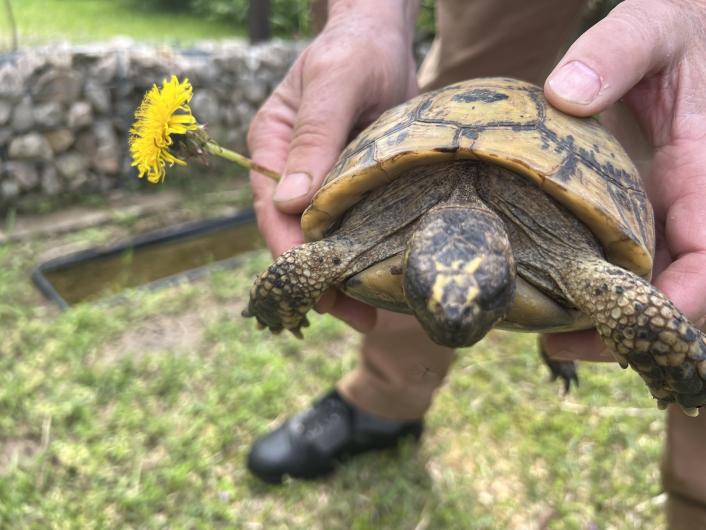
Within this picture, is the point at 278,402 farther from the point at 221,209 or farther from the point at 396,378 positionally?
the point at 221,209

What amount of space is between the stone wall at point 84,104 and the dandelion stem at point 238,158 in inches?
122

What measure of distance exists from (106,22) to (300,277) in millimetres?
8872

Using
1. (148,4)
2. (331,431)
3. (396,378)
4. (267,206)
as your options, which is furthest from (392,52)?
(148,4)

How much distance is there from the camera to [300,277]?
5.26 ft

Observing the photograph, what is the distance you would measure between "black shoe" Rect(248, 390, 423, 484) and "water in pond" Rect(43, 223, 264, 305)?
58.6 inches

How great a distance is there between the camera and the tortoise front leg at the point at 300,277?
1605 mm

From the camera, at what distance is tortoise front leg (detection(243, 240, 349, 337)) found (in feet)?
5.27

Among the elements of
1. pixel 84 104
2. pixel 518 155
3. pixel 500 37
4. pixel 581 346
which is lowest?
pixel 84 104

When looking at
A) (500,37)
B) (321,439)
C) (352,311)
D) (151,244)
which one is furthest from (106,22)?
(352,311)

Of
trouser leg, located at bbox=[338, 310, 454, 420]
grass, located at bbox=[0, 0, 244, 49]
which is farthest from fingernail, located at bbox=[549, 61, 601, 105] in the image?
grass, located at bbox=[0, 0, 244, 49]

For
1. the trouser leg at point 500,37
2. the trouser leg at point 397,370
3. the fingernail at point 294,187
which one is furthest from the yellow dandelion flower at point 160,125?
the trouser leg at point 500,37

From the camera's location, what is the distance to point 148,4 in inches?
432

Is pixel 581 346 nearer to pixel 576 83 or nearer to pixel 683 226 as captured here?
pixel 683 226

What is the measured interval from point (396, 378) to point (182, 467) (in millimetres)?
870
